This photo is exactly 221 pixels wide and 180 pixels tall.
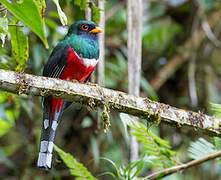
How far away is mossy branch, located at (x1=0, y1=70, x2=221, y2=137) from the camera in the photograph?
1.53m

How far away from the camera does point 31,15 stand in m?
0.97

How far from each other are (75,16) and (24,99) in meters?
1.20

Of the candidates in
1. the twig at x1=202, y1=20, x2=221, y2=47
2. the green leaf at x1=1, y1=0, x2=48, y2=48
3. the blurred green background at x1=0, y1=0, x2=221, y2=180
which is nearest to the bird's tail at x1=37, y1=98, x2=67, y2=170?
the blurred green background at x1=0, y1=0, x2=221, y2=180

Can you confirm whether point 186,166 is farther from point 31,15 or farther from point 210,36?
point 210,36

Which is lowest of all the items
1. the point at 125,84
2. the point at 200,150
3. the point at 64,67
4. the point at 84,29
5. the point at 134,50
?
the point at 200,150

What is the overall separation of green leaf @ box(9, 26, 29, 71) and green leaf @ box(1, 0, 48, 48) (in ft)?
2.91

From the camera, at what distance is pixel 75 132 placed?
11.9 feet

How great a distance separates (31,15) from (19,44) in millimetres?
1040

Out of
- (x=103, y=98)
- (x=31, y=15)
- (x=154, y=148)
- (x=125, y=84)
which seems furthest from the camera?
(x=125, y=84)

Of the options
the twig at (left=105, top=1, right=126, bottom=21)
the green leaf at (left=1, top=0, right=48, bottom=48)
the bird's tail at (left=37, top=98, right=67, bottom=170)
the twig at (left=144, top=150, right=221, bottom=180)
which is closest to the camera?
the green leaf at (left=1, top=0, right=48, bottom=48)

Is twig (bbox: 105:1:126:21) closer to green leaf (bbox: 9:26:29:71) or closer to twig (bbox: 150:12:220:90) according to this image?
twig (bbox: 150:12:220:90)

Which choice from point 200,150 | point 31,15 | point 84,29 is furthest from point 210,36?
point 31,15

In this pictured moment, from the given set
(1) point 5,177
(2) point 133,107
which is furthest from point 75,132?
(2) point 133,107

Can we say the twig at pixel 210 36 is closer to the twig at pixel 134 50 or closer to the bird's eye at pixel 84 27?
the twig at pixel 134 50
